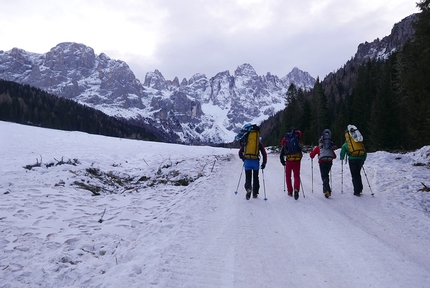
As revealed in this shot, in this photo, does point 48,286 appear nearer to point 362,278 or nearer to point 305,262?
point 305,262

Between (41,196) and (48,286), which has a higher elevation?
(41,196)

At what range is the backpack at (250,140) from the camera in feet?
28.9

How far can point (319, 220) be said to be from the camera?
20.5 feet

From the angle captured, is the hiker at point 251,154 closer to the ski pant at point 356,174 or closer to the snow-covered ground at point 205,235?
the snow-covered ground at point 205,235

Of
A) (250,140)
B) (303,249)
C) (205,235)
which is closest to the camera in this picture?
(303,249)

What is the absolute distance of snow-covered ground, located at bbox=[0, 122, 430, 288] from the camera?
3812 mm

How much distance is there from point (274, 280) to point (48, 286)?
3132 millimetres


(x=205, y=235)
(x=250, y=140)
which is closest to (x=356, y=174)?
(x=250, y=140)

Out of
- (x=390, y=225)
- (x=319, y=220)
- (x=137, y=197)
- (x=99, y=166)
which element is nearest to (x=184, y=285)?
(x=319, y=220)

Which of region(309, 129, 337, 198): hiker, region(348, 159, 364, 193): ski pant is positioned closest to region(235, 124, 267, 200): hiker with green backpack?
region(309, 129, 337, 198): hiker

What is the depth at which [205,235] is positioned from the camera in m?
5.43

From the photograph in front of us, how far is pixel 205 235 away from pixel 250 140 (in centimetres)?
424

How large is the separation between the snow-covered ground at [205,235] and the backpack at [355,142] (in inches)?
56.1

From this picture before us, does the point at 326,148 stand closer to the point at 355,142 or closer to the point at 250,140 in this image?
the point at 355,142
